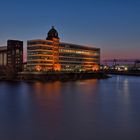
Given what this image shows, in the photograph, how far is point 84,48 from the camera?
5709 inches

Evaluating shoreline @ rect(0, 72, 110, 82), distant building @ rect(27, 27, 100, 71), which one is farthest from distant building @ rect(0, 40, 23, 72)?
shoreline @ rect(0, 72, 110, 82)

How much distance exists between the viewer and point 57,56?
412 feet

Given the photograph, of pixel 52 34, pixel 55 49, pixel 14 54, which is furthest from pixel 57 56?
pixel 14 54

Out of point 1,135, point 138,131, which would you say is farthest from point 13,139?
point 138,131

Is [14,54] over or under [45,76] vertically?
over

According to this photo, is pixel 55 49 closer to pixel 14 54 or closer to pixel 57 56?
pixel 57 56

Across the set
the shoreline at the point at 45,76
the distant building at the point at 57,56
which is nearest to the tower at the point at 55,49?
the distant building at the point at 57,56

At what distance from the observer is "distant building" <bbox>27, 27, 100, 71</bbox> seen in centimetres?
11600

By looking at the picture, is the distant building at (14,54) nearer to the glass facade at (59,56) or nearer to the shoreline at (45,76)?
the glass facade at (59,56)

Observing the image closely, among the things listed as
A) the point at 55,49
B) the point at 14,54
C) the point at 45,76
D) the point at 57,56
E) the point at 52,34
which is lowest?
the point at 45,76

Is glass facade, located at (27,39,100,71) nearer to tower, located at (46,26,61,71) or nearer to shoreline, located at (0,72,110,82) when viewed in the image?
tower, located at (46,26,61,71)

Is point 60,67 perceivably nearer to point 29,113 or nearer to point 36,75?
point 36,75

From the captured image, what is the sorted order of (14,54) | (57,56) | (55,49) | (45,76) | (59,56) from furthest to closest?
(14,54) < (59,56) < (57,56) < (55,49) < (45,76)

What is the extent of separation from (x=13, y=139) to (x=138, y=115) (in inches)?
597
